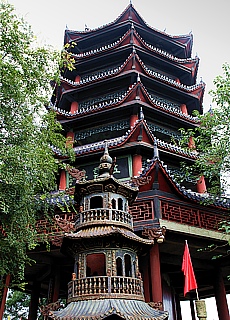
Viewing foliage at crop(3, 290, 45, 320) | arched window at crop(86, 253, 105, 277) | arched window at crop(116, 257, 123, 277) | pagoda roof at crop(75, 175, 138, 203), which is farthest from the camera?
A: foliage at crop(3, 290, 45, 320)

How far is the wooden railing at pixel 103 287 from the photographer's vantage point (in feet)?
18.8

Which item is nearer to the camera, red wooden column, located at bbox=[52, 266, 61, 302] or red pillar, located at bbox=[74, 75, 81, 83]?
red wooden column, located at bbox=[52, 266, 61, 302]

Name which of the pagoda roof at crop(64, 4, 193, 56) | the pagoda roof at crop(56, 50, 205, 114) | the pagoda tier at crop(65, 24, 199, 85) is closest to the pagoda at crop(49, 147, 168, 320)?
the pagoda roof at crop(56, 50, 205, 114)

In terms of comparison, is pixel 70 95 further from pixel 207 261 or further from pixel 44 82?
pixel 207 261

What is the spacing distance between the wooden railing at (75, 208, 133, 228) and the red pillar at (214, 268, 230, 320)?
18.4ft

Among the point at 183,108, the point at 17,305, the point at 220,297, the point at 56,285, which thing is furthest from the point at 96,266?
the point at 17,305

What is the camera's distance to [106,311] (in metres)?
5.21

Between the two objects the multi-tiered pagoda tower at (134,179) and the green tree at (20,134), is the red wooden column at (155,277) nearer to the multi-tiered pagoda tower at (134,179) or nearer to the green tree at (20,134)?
the multi-tiered pagoda tower at (134,179)

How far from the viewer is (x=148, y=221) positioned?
8141 millimetres

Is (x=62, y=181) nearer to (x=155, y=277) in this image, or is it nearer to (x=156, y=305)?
(x=155, y=277)

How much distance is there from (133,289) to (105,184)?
2.29 m

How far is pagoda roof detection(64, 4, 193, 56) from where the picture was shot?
17.9 meters

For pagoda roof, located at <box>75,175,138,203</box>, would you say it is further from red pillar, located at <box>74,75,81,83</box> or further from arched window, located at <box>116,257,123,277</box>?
red pillar, located at <box>74,75,81,83</box>

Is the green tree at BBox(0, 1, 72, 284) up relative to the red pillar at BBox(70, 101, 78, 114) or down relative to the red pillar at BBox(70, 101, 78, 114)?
down
